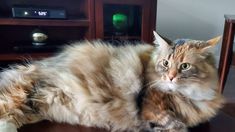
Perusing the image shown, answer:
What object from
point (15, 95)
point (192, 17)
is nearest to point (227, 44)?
point (192, 17)

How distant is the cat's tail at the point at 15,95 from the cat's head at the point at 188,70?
1.35 feet

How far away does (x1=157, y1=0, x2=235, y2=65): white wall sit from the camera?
2.33 meters

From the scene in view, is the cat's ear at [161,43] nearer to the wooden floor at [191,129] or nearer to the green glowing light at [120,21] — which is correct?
the wooden floor at [191,129]

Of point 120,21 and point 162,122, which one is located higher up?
point 120,21

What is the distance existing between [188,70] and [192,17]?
70.5 inches

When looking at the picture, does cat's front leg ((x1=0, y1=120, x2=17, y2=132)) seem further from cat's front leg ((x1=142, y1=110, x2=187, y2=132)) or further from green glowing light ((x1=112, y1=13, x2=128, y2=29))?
green glowing light ((x1=112, y1=13, x2=128, y2=29))

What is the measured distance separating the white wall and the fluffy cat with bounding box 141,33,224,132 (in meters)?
1.60

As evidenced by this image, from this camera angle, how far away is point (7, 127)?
68 cm

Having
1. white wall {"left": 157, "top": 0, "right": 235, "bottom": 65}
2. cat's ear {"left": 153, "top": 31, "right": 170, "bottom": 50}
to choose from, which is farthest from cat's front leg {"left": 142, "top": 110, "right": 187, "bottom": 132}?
white wall {"left": 157, "top": 0, "right": 235, "bottom": 65}

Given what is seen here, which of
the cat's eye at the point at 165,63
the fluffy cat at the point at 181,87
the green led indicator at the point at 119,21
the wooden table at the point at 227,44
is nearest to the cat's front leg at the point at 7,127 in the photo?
the fluffy cat at the point at 181,87

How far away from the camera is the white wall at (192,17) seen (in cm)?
233

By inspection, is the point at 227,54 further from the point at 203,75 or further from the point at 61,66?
the point at 61,66

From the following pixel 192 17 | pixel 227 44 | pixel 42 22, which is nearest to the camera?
pixel 42 22

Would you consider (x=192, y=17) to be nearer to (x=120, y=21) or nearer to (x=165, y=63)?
(x=120, y=21)
